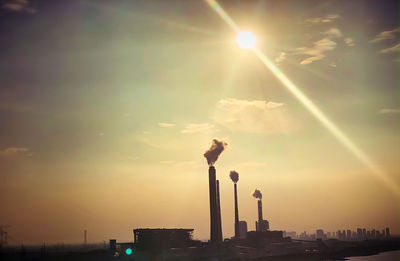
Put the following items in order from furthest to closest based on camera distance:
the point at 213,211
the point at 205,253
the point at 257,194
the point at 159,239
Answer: the point at 257,194
the point at 213,211
the point at 205,253
the point at 159,239

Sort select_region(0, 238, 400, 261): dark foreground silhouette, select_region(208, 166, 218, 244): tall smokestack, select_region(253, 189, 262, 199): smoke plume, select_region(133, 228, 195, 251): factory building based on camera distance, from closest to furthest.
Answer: select_region(0, 238, 400, 261): dark foreground silhouette < select_region(133, 228, 195, 251): factory building < select_region(208, 166, 218, 244): tall smokestack < select_region(253, 189, 262, 199): smoke plume

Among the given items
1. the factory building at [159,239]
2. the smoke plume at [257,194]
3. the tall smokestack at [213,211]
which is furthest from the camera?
the smoke plume at [257,194]

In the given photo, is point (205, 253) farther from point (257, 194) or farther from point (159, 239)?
point (257, 194)

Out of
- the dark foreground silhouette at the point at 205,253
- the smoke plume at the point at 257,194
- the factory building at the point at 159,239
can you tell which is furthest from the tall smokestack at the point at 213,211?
the smoke plume at the point at 257,194

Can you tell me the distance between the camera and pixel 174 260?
78.1 meters

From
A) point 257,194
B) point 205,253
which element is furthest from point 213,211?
point 257,194

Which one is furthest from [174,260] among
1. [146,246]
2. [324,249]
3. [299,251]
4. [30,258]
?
[324,249]

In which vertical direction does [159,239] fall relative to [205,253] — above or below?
above

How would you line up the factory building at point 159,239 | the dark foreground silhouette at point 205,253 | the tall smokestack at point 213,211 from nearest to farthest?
the dark foreground silhouette at point 205,253, the factory building at point 159,239, the tall smokestack at point 213,211

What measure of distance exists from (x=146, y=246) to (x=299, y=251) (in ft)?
190

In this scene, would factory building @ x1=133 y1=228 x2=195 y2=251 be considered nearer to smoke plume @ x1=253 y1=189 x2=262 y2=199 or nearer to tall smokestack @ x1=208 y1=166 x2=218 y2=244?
tall smokestack @ x1=208 y1=166 x2=218 y2=244

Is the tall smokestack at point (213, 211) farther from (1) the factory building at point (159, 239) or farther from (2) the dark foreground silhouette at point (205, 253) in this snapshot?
(1) the factory building at point (159, 239)

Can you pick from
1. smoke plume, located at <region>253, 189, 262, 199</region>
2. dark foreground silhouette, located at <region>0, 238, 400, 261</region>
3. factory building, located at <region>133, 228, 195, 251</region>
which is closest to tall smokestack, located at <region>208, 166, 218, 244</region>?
dark foreground silhouette, located at <region>0, 238, 400, 261</region>

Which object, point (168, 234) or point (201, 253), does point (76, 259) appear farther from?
point (201, 253)
